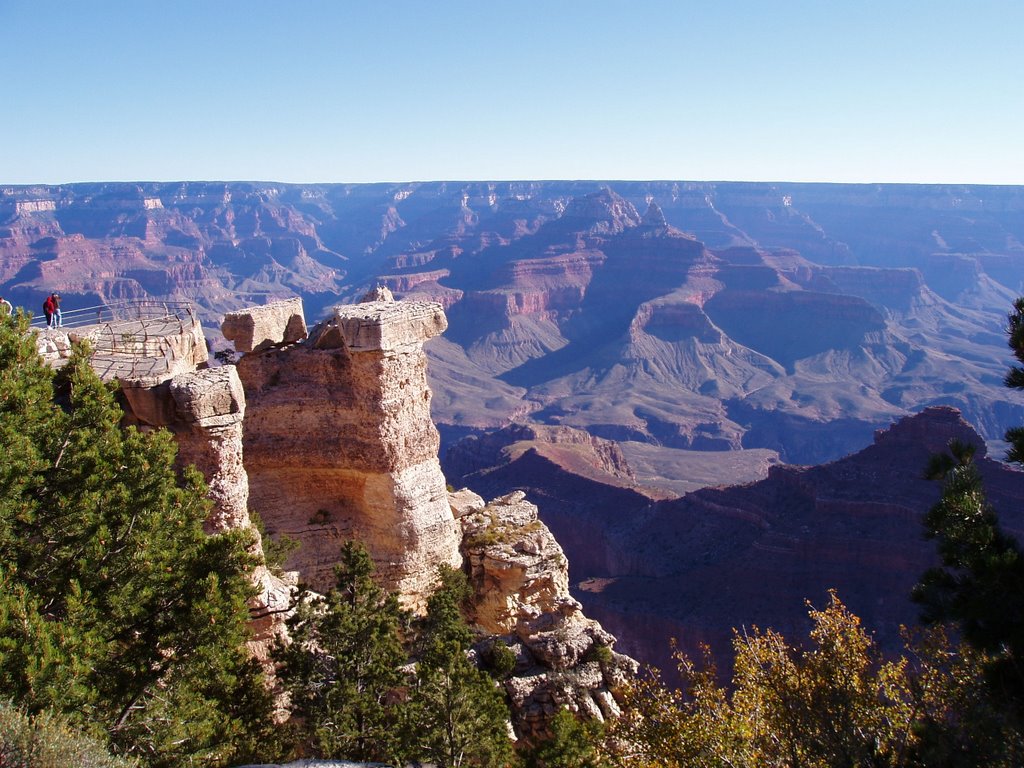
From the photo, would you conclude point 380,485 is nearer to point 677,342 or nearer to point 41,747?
point 41,747

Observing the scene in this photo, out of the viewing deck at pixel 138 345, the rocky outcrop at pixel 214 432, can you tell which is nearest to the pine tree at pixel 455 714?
the rocky outcrop at pixel 214 432

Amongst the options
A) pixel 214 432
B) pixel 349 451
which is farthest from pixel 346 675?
pixel 349 451

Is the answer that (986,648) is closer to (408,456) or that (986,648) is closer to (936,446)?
(408,456)

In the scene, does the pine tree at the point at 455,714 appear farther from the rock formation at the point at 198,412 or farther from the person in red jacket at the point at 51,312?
the person in red jacket at the point at 51,312

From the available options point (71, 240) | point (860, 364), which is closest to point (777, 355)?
point (860, 364)

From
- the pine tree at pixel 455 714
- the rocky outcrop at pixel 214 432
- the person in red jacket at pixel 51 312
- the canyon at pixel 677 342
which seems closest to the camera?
the pine tree at pixel 455 714

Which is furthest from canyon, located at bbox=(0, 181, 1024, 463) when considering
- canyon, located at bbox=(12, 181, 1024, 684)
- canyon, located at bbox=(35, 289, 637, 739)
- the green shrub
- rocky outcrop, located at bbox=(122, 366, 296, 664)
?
the green shrub

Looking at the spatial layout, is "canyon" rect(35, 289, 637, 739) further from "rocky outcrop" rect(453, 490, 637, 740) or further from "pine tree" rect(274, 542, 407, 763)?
"pine tree" rect(274, 542, 407, 763)
